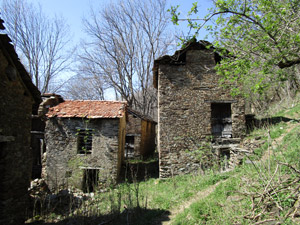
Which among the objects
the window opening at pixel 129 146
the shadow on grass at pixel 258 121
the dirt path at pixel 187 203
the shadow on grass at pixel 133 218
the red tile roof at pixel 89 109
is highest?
the red tile roof at pixel 89 109

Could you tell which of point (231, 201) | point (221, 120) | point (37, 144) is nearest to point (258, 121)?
point (221, 120)

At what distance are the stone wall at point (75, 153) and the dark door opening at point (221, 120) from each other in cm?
497

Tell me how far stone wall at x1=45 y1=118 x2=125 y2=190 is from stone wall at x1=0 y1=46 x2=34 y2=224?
14.4 ft

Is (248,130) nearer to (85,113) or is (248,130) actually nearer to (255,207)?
(255,207)

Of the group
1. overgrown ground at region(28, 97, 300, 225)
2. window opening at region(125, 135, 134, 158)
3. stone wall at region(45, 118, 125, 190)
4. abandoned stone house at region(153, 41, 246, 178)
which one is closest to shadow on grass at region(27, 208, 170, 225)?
overgrown ground at region(28, 97, 300, 225)

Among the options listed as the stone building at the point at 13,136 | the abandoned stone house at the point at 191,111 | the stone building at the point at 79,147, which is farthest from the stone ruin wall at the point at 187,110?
the stone building at the point at 13,136

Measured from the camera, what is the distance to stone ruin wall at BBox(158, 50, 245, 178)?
30.9ft

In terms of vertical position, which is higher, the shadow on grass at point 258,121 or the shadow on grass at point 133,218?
the shadow on grass at point 258,121

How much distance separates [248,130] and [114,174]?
7.08 metres

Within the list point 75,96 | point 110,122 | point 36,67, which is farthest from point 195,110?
point 75,96

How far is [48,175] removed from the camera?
35.7 feet

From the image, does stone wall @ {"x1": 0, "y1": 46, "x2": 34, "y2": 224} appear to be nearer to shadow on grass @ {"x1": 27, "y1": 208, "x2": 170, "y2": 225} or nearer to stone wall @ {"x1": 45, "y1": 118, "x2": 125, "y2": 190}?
shadow on grass @ {"x1": 27, "y1": 208, "x2": 170, "y2": 225}

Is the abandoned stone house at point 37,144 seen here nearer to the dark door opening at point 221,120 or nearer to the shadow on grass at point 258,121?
the dark door opening at point 221,120

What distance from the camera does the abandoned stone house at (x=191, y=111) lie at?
9.43m
